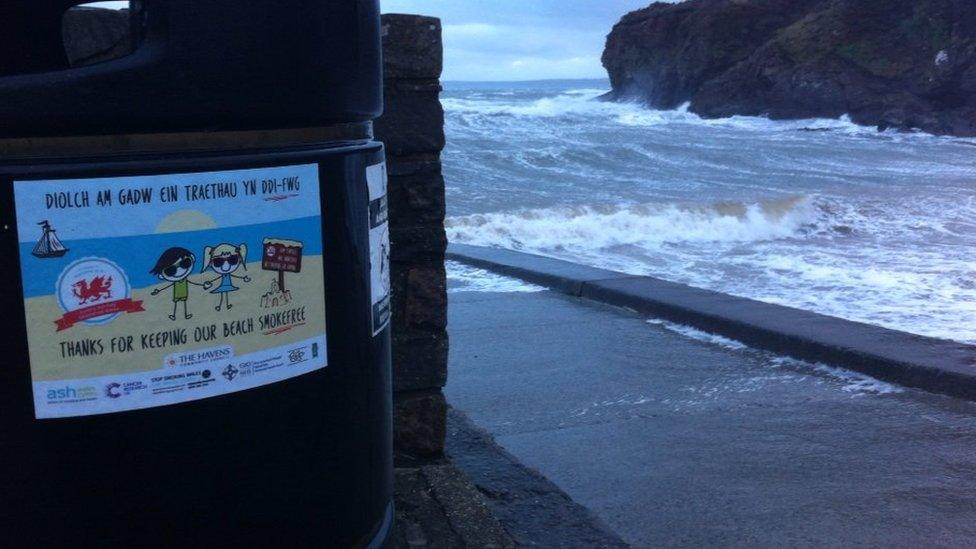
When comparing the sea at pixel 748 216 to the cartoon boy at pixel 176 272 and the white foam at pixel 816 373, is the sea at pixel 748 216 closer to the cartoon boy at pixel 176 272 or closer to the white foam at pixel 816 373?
the white foam at pixel 816 373

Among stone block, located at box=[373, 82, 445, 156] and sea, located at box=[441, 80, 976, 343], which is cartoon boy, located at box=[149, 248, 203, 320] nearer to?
stone block, located at box=[373, 82, 445, 156]

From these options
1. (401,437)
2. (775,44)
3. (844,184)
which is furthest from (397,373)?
(775,44)

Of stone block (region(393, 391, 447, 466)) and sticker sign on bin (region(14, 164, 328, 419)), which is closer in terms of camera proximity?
sticker sign on bin (region(14, 164, 328, 419))

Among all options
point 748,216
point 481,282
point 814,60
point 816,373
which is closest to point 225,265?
point 816,373

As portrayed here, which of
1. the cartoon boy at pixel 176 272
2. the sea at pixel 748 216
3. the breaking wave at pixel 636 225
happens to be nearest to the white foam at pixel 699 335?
the sea at pixel 748 216

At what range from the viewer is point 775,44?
6284 centimetres

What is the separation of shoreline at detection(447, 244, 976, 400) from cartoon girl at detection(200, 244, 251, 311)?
4.30 meters

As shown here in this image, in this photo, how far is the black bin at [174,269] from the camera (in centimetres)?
145

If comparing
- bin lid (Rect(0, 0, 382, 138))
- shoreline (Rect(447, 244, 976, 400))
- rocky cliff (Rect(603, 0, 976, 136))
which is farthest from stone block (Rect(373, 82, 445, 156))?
rocky cliff (Rect(603, 0, 976, 136))

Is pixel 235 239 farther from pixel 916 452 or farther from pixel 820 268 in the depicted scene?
pixel 820 268

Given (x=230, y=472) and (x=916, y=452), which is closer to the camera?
(x=230, y=472)

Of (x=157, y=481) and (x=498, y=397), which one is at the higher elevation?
(x=157, y=481)

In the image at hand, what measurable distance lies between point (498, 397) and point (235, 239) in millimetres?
3695

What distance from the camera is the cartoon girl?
1.54 m
